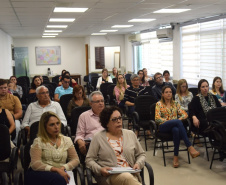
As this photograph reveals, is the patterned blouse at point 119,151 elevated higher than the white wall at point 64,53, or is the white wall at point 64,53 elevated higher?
the white wall at point 64,53

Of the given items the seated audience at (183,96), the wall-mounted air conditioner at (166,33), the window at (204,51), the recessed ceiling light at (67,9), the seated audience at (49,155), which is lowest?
the seated audience at (49,155)

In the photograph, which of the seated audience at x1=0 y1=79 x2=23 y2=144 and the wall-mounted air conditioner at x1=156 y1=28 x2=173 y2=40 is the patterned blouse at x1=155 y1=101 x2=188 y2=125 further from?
the wall-mounted air conditioner at x1=156 y1=28 x2=173 y2=40

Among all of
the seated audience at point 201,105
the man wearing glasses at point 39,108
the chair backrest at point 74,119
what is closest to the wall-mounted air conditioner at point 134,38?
the seated audience at point 201,105

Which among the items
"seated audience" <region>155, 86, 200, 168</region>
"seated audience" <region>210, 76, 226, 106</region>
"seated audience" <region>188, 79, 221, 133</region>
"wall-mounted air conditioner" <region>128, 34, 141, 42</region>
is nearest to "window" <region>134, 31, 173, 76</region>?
"wall-mounted air conditioner" <region>128, 34, 141, 42</region>

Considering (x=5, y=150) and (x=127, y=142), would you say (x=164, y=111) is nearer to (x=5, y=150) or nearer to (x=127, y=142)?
(x=127, y=142)

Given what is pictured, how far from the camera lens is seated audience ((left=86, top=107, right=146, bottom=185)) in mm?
3049

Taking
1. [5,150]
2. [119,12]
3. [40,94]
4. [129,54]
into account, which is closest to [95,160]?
[5,150]

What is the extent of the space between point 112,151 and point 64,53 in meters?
14.6

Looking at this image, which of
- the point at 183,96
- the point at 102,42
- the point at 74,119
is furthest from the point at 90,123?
the point at 102,42

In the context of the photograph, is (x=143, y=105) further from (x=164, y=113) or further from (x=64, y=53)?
(x=64, y=53)

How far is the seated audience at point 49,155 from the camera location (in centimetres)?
300

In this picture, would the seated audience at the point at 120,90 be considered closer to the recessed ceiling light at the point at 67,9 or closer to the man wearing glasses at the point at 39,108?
the recessed ceiling light at the point at 67,9

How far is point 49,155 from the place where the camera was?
127 inches

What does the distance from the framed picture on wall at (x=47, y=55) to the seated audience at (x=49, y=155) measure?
1403cm
